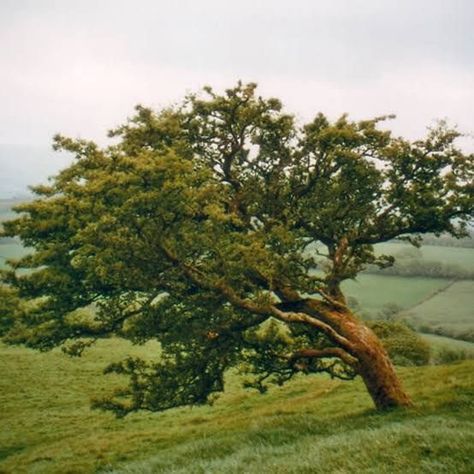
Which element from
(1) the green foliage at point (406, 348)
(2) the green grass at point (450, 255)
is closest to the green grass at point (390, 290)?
(2) the green grass at point (450, 255)

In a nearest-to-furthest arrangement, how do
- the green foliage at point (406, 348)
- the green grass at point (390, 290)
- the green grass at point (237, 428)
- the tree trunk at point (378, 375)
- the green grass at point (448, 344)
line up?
the green grass at point (237, 428) → the tree trunk at point (378, 375) → the green foliage at point (406, 348) → the green grass at point (448, 344) → the green grass at point (390, 290)

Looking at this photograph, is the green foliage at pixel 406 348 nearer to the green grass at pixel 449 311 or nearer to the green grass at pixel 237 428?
the green grass at pixel 237 428

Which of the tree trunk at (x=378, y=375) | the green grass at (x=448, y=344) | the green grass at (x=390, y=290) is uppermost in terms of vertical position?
the tree trunk at (x=378, y=375)

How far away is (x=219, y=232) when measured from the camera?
16266 millimetres

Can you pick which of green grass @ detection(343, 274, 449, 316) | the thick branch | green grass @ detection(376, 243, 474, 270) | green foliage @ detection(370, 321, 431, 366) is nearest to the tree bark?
the thick branch

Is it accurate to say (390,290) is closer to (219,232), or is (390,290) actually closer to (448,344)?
(448,344)

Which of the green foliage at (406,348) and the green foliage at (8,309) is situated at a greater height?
the green foliage at (8,309)

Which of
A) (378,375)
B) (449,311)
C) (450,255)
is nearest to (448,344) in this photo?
(449,311)

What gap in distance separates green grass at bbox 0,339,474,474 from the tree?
2.37 m

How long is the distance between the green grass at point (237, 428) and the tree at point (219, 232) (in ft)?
7.77

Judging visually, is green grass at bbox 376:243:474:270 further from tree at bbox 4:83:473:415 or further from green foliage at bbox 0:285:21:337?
green foliage at bbox 0:285:21:337

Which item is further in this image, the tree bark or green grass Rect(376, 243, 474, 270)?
green grass Rect(376, 243, 474, 270)

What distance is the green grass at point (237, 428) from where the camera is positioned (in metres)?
12.2

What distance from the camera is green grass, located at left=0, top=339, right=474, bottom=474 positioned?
12.2 meters
